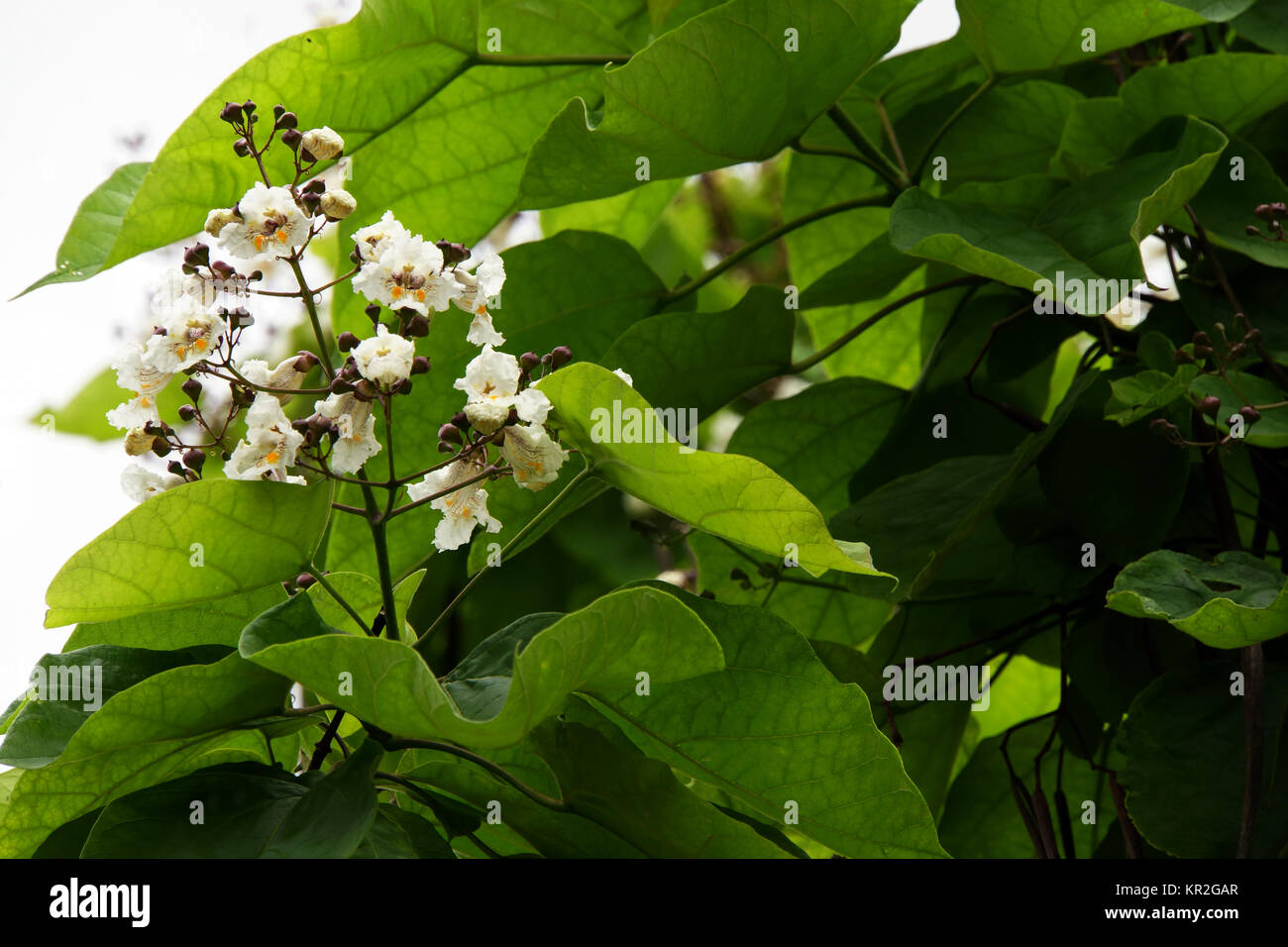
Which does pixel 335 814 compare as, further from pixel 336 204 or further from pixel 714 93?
pixel 714 93

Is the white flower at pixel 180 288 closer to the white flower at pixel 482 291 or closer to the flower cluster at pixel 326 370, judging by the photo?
the flower cluster at pixel 326 370

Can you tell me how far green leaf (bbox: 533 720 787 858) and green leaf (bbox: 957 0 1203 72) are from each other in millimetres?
471

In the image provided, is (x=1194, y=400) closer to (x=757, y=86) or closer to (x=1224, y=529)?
(x=1224, y=529)

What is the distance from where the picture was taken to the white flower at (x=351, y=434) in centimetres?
48

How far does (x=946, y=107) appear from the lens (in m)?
0.84

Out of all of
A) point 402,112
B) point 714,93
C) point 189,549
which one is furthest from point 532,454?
point 402,112

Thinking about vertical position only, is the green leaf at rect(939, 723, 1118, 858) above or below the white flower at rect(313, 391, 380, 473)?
below

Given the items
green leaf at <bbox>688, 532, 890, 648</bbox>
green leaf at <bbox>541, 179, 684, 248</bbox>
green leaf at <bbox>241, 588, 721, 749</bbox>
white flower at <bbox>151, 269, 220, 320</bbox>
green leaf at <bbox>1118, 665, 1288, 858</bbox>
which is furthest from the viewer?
green leaf at <bbox>541, 179, 684, 248</bbox>

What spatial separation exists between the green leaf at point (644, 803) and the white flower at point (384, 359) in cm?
16

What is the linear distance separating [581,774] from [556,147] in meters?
0.33

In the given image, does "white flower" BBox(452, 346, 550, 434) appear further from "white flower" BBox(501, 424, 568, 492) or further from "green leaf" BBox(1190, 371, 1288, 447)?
"green leaf" BBox(1190, 371, 1288, 447)

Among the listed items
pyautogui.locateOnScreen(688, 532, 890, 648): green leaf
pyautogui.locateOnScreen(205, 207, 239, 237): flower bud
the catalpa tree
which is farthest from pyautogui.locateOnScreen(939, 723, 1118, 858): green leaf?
pyautogui.locateOnScreen(205, 207, 239, 237): flower bud

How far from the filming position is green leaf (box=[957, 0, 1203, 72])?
67 cm

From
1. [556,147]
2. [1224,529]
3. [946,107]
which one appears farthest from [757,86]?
[1224,529]
